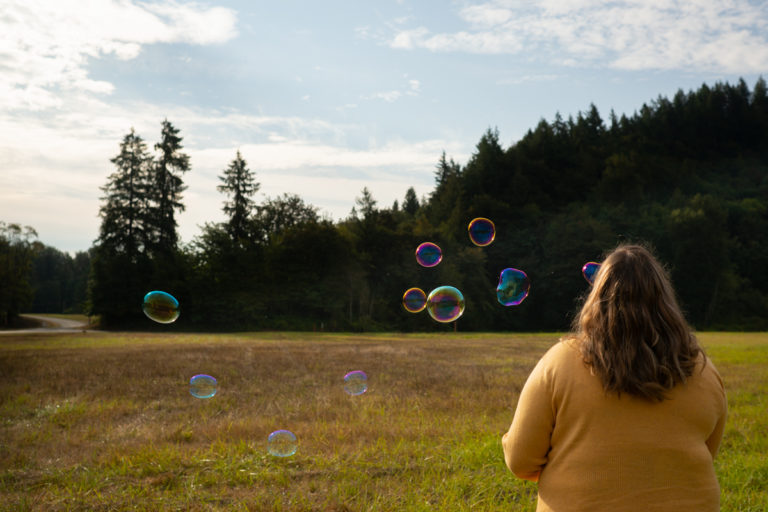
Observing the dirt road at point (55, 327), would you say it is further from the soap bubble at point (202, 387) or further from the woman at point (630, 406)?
the woman at point (630, 406)

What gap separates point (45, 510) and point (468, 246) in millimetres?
54245

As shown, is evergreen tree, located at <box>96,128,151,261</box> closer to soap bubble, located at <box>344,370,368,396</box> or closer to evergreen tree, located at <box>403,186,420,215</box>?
soap bubble, located at <box>344,370,368,396</box>

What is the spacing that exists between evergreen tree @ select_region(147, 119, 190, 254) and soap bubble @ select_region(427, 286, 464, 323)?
44.0 m

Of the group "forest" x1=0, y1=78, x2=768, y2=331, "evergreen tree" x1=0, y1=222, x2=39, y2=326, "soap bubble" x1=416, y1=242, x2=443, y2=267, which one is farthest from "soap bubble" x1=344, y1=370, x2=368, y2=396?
"evergreen tree" x1=0, y1=222, x2=39, y2=326

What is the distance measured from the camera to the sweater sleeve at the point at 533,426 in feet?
7.39

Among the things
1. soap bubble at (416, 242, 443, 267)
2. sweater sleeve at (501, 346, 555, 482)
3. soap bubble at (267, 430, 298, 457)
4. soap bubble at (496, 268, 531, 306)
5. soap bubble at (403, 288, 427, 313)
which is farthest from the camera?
soap bubble at (403, 288, 427, 313)

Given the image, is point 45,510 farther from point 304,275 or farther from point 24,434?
point 304,275

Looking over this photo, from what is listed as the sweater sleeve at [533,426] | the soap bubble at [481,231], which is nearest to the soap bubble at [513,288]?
the soap bubble at [481,231]

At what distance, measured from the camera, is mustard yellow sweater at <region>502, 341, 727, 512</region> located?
2150 millimetres

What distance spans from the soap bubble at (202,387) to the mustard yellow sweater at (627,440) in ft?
27.1

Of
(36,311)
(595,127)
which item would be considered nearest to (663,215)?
(595,127)

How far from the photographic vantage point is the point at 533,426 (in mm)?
2297

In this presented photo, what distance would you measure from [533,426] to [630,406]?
39cm

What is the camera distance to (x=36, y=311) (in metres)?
99.1
